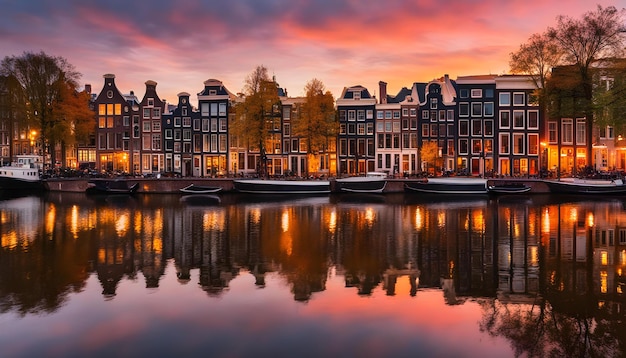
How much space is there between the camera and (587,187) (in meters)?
47.9

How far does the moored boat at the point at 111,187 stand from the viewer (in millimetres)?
53312

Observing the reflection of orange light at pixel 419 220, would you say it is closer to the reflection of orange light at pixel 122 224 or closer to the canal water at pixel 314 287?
the canal water at pixel 314 287

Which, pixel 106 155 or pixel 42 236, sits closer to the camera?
pixel 42 236

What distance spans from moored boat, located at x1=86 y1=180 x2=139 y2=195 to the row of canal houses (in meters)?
11.3

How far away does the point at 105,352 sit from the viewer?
11.7 m

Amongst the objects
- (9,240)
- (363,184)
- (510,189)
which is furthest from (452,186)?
(9,240)

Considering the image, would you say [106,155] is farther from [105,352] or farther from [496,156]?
[105,352]

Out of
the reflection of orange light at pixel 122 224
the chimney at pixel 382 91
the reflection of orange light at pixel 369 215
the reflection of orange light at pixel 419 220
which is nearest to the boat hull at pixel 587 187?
the reflection of orange light at pixel 419 220

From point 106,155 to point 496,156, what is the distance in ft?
166

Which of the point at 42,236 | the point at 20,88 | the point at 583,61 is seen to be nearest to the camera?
the point at 42,236

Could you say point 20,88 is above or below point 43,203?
above

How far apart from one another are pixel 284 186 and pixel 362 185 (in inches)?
312

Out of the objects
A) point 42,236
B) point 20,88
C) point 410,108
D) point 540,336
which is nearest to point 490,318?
point 540,336

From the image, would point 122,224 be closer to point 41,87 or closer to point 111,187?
point 111,187
